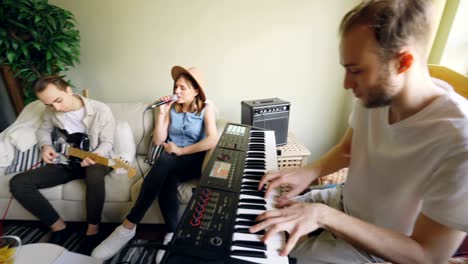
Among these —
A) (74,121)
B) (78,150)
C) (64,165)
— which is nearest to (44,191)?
(64,165)

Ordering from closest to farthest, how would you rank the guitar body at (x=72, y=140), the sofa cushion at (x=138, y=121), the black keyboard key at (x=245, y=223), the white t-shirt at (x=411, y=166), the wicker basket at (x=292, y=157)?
the white t-shirt at (x=411, y=166) → the black keyboard key at (x=245, y=223) → the guitar body at (x=72, y=140) → the wicker basket at (x=292, y=157) → the sofa cushion at (x=138, y=121)

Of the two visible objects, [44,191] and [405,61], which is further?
[44,191]

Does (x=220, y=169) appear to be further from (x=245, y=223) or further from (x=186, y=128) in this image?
(x=186, y=128)

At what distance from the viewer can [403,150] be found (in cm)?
67

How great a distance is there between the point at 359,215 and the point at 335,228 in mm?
306

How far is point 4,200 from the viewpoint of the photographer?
1.53 m

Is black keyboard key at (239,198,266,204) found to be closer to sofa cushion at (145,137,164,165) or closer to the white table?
the white table

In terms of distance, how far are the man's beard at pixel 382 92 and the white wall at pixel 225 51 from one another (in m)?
1.49

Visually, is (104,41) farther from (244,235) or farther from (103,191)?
(244,235)

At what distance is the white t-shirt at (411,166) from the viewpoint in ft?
1.72

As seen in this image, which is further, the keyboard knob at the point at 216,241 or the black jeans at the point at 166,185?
the black jeans at the point at 166,185

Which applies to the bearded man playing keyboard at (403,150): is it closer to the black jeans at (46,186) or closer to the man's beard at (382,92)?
the man's beard at (382,92)

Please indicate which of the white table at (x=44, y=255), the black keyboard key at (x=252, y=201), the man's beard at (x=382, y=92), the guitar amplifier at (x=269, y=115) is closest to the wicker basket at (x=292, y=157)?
the guitar amplifier at (x=269, y=115)

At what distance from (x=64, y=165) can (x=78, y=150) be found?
15 centimetres
